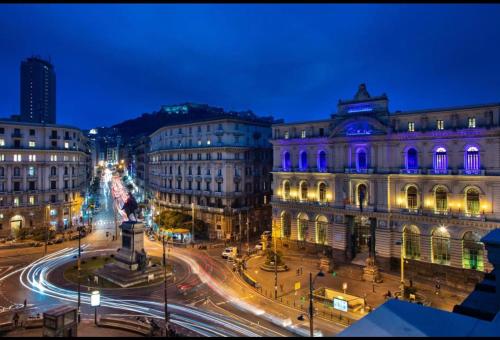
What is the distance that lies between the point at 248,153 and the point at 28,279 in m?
46.1

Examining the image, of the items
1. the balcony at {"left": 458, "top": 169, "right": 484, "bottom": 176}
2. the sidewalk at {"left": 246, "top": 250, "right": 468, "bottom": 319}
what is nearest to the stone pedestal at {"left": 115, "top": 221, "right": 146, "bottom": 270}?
the sidewalk at {"left": 246, "top": 250, "right": 468, "bottom": 319}

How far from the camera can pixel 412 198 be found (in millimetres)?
53344

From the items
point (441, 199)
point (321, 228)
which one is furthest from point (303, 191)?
point (441, 199)

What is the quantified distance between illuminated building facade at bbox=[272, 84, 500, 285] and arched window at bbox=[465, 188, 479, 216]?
0.11 meters

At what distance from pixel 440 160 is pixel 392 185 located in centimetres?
738

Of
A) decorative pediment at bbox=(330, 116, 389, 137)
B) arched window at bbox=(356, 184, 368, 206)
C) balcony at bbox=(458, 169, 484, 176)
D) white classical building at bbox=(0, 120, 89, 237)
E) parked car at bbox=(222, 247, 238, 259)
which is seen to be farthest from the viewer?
white classical building at bbox=(0, 120, 89, 237)

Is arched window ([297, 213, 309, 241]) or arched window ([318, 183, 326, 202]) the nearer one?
arched window ([318, 183, 326, 202])

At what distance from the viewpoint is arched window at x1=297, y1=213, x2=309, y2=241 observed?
6488 centimetres

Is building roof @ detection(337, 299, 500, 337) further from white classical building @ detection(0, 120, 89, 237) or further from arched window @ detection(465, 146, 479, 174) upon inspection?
white classical building @ detection(0, 120, 89, 237)

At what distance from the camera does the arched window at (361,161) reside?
190 ft

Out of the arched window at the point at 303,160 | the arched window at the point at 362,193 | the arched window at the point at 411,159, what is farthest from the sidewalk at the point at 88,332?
the arched window at the point at 303,160

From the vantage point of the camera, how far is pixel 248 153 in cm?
8075

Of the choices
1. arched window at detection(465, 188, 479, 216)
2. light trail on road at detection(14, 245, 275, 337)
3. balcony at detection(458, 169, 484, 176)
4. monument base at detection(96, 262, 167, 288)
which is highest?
balcony at detection(458, 169, 484, 176)

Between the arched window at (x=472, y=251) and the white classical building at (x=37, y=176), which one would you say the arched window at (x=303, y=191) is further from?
the white classical building at (x=37, y=176)
